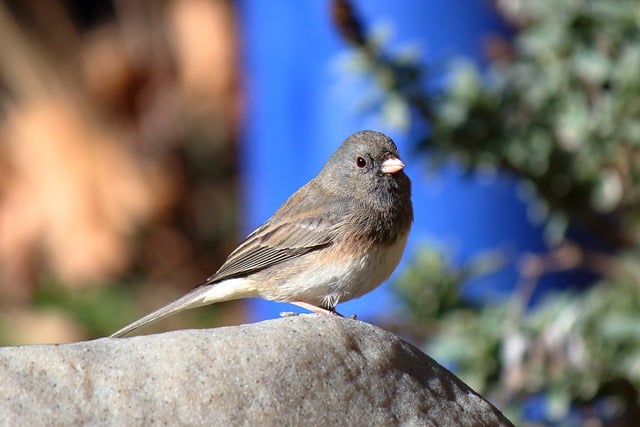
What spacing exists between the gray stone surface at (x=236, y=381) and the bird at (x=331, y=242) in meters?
0.58

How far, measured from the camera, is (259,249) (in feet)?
10.5

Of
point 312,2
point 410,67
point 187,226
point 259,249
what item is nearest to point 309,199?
point 259,249

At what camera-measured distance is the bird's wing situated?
3.12 meters

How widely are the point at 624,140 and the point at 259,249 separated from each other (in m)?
1.15

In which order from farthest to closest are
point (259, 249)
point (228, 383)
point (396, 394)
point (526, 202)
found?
point (526, 202) → point (259, 249) → point (396, 394) → point (228, 383)

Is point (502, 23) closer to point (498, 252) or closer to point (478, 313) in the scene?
point (498, 252)

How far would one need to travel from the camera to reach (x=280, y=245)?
126 inches

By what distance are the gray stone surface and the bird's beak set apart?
33.1 inches

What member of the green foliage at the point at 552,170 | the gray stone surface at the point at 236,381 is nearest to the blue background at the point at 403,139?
the green foliage at the point at 552,170

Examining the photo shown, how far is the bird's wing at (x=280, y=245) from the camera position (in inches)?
123

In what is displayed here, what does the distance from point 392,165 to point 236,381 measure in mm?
1186

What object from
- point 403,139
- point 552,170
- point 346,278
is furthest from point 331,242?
point 403,139

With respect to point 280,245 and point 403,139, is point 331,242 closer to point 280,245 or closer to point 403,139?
point 280,245

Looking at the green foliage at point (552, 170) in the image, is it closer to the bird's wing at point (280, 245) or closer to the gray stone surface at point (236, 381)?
the bird's wing at point (280, 245)
